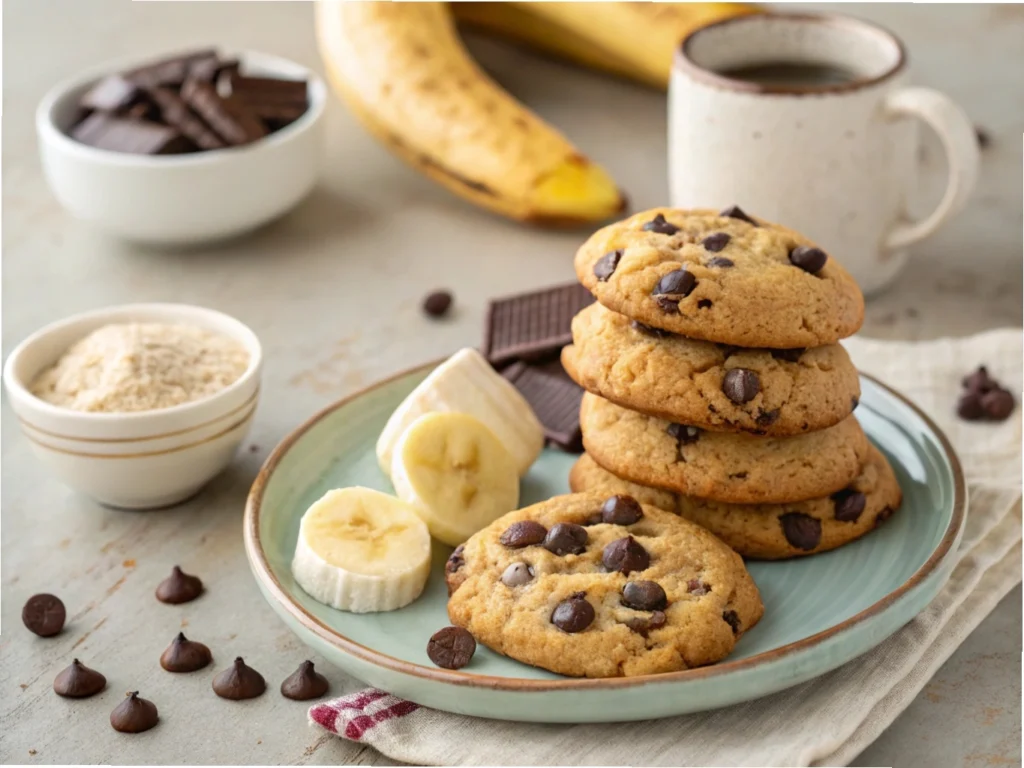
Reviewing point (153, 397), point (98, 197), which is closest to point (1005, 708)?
point (153, 397)

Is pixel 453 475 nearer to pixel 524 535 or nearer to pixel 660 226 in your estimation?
pixel 524 535

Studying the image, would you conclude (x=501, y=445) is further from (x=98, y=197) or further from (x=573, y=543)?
(x=98, y=197)

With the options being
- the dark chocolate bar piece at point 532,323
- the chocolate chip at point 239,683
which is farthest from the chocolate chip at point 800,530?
the chocolate chip at point 239,683

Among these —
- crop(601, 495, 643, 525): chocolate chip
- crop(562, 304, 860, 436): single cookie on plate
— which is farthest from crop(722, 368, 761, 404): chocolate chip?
crop(601, 495, 643, 525): chocolate chip

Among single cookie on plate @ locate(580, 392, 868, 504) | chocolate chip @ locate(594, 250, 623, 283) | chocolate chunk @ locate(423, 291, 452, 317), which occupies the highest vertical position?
chocolate chip @ locate(594, 250, 623, 283)

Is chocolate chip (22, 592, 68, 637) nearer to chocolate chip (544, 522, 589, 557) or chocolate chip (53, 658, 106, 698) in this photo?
chocolate chip (53, 658, 106, 698)

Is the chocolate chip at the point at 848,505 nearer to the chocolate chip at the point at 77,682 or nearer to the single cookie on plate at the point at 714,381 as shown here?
the single cookie on plate at the point at 714,381

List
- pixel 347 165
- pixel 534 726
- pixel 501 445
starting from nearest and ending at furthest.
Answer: pixel 534 726
pixel 501 445
pixel 347 165

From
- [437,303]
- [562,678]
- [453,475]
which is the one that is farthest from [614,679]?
[437,303]
